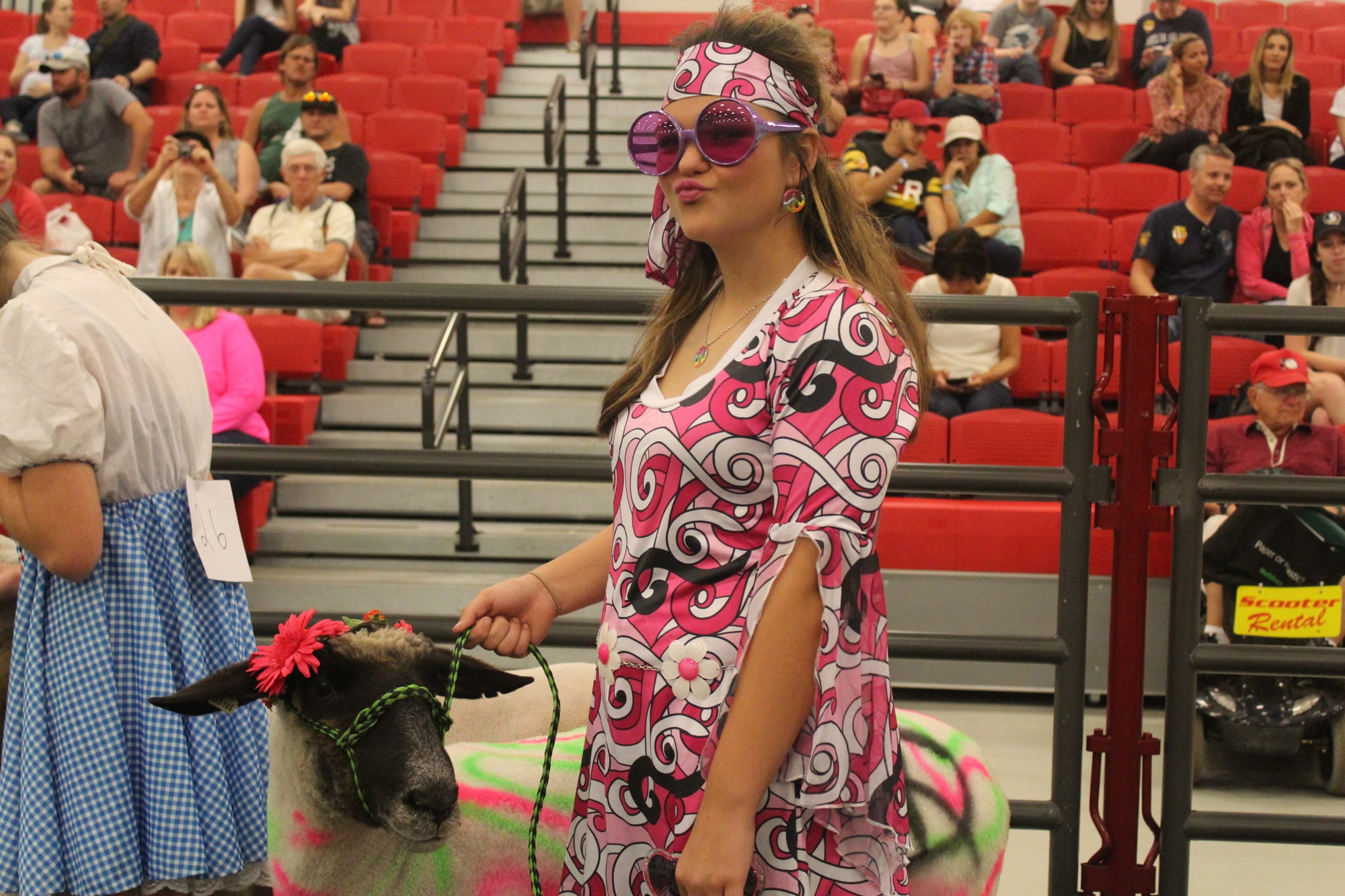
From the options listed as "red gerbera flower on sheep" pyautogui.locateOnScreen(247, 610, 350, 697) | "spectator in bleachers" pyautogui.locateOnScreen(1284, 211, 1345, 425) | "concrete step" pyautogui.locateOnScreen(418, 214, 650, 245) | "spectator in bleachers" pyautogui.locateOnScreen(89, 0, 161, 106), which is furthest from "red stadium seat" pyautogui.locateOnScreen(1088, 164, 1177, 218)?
"red gerbera flower on sheep" pyautogui.locateOnScreen(247, 610, 350, 697)

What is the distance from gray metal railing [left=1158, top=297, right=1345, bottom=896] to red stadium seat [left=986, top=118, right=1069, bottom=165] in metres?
6.43

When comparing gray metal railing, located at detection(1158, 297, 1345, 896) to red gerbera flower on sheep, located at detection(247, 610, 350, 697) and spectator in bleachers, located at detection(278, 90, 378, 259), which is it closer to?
red gerbera flower on sheep, located at detection(247, 610, 350, 697)

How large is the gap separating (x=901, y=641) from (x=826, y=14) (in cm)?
890

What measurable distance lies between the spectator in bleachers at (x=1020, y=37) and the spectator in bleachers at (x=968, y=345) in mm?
3809

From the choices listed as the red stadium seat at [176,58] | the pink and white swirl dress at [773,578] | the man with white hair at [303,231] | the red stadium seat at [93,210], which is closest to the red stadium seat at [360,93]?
the red stadium seat at [176,58]

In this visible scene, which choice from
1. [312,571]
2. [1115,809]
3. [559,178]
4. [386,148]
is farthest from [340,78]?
[1115,809]

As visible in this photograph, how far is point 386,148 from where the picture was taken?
875cm

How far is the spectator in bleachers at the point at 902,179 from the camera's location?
23.6 ft

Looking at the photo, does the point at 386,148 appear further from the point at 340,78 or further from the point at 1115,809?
the point at 1115,809

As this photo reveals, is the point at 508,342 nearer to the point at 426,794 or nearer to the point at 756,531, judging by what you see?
the point at 426,794

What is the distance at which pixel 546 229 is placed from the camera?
8477mm

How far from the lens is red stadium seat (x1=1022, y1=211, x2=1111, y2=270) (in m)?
7.67

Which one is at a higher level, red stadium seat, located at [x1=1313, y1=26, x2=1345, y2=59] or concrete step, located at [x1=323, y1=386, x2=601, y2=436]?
red stadium seat, located at [x1=1313, y1=26, x2=1345, y2=59]

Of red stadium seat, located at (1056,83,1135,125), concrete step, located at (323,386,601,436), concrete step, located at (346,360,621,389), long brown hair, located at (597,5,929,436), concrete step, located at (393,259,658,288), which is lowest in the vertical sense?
concrete step, located at (323,386,601,436)
